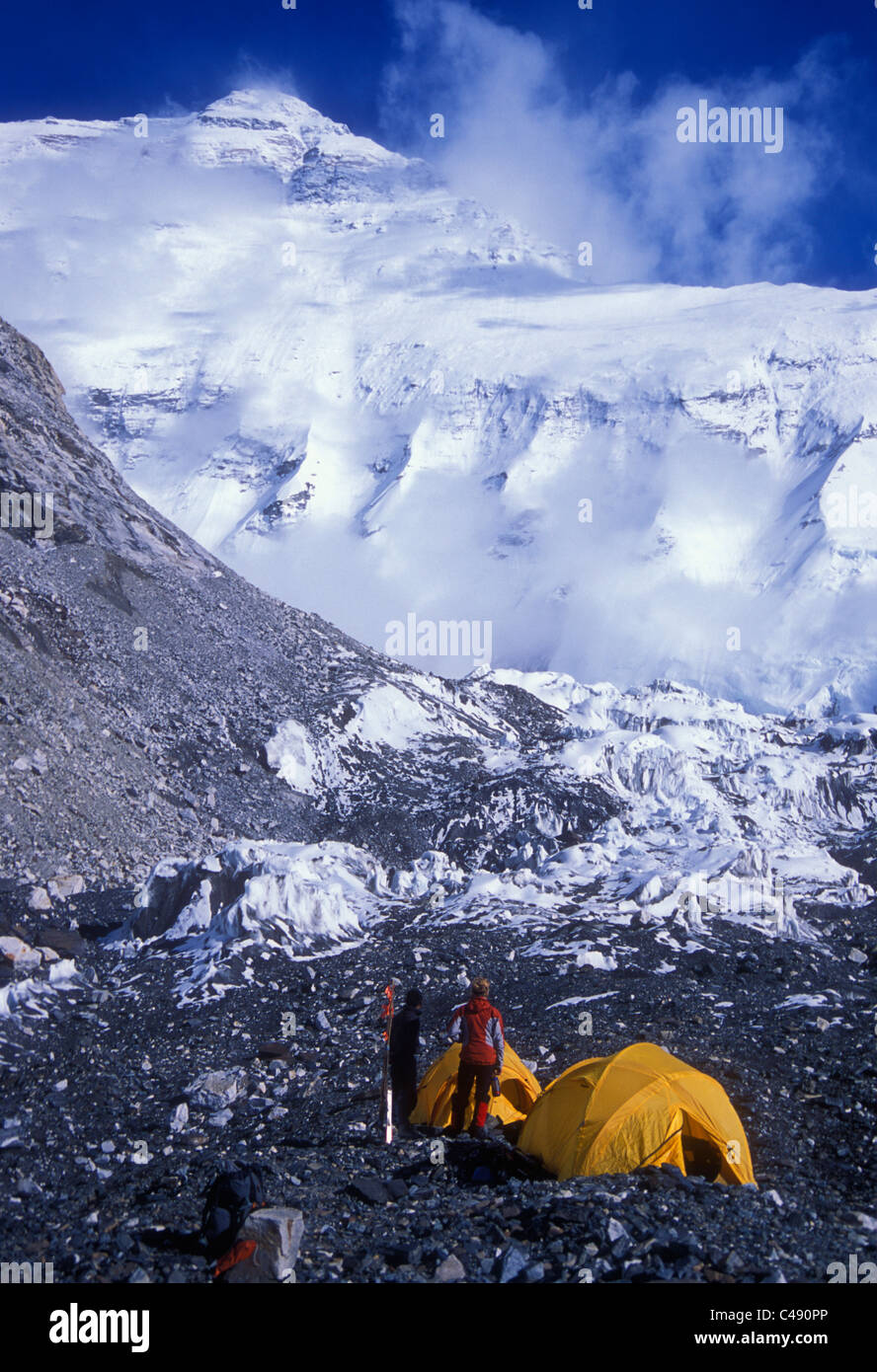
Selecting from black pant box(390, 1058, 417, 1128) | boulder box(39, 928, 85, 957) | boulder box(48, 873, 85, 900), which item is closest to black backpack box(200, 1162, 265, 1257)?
black pant box(390, 1058, 417, 1128)

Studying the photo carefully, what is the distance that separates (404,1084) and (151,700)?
2025cm

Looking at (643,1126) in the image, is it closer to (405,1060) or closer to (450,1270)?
(405,1060)

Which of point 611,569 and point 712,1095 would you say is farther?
point 611,569

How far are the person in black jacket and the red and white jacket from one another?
0.63 meters

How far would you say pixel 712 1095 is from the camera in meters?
9.12

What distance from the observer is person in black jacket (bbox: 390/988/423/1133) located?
398 inches

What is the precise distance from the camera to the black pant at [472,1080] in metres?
9.66

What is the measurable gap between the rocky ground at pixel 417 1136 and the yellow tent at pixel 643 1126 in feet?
0.95

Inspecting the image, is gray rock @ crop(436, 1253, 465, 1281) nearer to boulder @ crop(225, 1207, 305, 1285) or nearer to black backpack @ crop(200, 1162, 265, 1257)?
boulder @ crop(225, 1207, 305, 1285)

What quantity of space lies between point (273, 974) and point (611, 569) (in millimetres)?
175380
